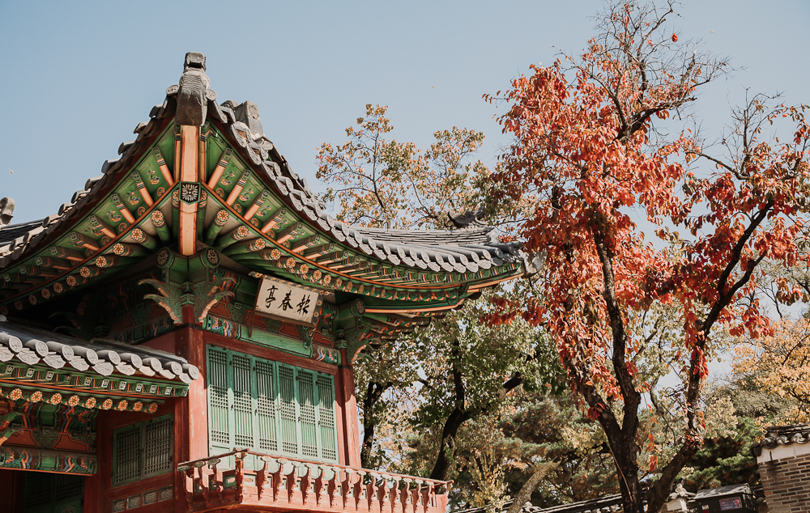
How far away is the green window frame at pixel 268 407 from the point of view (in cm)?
791

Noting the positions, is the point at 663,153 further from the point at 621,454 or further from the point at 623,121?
the point at 621,454

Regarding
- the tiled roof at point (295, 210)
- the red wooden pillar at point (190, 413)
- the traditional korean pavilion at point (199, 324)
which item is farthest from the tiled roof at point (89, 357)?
the tiled roof at point (295, 210)

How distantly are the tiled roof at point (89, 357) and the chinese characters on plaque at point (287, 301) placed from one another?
148 centimetres

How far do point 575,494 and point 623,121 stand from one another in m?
24.8

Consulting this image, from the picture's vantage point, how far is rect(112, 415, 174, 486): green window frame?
7.53 meters

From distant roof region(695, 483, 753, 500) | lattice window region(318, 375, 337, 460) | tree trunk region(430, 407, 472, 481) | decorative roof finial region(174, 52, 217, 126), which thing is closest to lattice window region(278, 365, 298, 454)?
lattice window region(318, 375, 337, 460)

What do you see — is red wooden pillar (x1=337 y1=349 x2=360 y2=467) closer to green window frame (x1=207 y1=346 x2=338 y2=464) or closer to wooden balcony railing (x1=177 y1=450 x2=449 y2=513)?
green window frame (x1=207 y1=346 x2=338 y2=464)

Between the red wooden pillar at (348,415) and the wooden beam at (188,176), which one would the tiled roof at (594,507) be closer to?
the red wooden pillar at (348,415)

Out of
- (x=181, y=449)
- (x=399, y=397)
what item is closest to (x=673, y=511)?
(x=399, y=397)

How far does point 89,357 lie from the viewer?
6.12 m

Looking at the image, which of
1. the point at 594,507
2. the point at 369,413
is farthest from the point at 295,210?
the point at 594,507

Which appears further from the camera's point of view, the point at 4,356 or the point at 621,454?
the point at 621,454

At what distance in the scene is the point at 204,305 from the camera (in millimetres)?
7977

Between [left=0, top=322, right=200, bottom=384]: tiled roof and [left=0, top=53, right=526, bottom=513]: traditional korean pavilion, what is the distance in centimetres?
2
